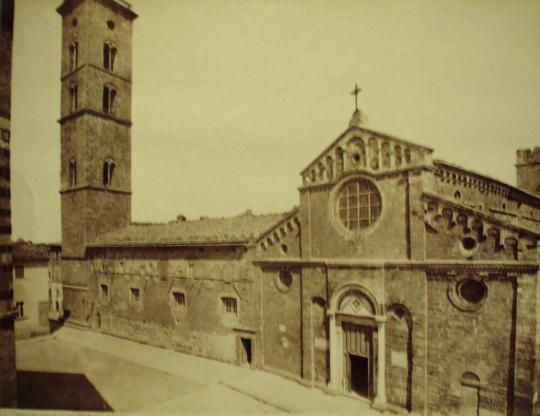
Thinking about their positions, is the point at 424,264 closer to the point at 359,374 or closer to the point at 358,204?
the point at 358,204

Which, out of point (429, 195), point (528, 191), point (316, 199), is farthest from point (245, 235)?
point (528, 191)

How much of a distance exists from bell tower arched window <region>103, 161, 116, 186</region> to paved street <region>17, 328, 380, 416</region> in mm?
10030

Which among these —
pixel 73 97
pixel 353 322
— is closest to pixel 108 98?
pixel 73 97

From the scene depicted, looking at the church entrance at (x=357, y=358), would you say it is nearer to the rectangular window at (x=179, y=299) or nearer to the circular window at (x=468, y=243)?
the circular window at (x=468, y=243)

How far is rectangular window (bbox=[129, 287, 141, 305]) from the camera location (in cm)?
1967

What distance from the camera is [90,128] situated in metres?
22.0

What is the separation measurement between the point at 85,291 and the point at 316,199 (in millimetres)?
16641

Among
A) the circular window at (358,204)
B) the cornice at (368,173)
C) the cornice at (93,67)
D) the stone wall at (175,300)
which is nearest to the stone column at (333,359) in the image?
the circular window at (358,204)

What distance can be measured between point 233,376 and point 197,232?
724 cm

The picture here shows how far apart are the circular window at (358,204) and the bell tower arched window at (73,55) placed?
63.6 feet

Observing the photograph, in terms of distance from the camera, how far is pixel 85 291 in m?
22.1

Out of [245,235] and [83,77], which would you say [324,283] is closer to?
[245,235]

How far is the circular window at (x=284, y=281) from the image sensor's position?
1418 centimetres

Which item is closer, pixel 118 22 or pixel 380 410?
pixel 380 410
